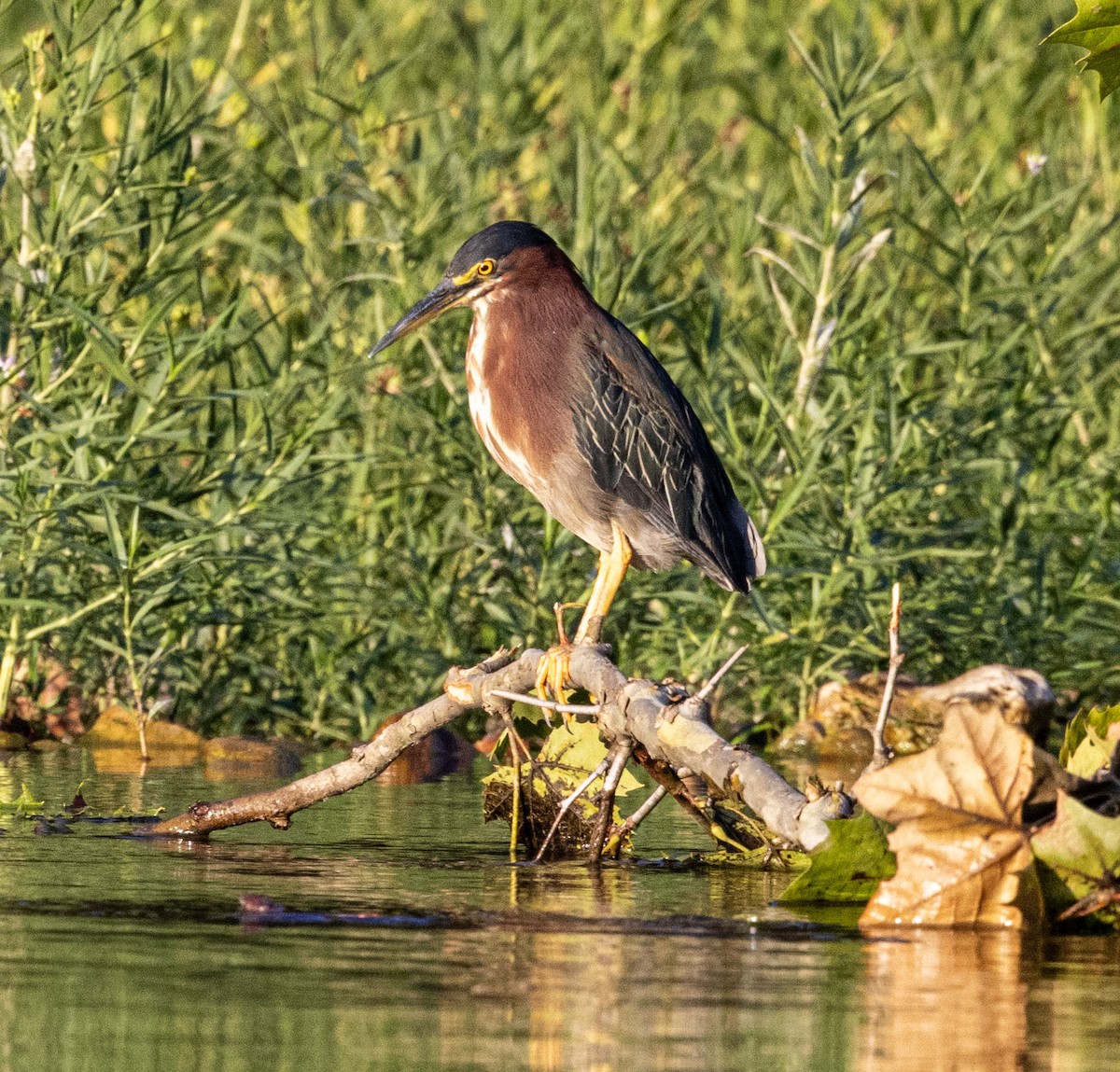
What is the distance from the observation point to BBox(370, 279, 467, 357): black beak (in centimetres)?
682

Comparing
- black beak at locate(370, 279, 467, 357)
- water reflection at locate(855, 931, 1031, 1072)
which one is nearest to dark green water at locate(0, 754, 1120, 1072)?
water reflection at locate(855, 931, 1031, 1072)

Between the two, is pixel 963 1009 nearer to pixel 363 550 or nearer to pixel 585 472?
pixel 585 472

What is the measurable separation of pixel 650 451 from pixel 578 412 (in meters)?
0.30

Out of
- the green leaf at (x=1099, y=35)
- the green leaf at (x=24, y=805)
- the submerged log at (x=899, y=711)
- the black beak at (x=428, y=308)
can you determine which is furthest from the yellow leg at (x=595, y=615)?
the green leaf at (x=1099, y=35)

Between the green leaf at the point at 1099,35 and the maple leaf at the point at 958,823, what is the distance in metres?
1.35

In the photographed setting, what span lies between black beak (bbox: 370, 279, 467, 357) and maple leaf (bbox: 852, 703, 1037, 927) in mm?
2915

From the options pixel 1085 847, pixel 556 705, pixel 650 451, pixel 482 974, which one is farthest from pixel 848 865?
pixel 650 451

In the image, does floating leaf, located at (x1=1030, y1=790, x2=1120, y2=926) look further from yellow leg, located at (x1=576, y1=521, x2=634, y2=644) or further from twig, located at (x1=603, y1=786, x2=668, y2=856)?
yellow leg, located at (x1=576, y1=521, x2=634, y2=644)

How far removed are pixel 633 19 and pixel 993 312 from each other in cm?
339

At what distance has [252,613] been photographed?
8219 mm

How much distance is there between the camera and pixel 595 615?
641 cm

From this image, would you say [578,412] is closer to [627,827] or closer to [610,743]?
[610,743]

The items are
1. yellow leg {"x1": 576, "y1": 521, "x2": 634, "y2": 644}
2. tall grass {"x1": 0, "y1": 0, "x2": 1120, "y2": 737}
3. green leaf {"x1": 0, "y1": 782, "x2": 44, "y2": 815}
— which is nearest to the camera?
green leaf {"x1": 0, "y1": 782, "x2": 44, "y2": 815}

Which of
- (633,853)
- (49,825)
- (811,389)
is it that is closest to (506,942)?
(633,853)
